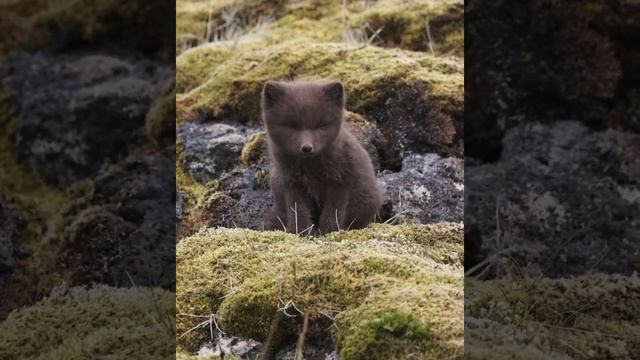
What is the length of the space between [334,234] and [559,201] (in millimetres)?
1387

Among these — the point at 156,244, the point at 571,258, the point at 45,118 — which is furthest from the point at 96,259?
the point at 571,258

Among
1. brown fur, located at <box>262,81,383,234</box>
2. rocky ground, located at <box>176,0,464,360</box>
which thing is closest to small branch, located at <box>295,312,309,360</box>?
rocky ground, located at <box>176,0,464,360</box>

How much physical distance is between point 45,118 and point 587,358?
2.77 meters

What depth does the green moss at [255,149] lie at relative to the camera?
3477mm

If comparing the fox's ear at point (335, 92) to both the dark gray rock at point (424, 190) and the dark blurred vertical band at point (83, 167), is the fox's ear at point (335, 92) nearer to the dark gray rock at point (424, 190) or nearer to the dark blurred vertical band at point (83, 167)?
the dark gray rock at point (424, 190)

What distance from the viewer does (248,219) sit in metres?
3.28

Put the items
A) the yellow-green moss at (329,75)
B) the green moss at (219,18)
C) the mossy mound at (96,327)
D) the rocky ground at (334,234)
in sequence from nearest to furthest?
the rocky ground at (334,234), the mossy mound at (96,327), the yellow-green moss at (329,75), the green moss at (219,18)

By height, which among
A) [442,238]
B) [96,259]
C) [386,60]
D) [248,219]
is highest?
[386,60]

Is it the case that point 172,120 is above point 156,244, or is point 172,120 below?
above

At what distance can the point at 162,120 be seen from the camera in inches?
152

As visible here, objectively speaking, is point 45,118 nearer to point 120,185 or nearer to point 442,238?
point 120,185

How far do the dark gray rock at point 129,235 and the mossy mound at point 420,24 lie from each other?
1.37m

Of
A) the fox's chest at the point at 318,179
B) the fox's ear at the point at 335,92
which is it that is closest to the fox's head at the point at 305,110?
the fox's ear at the point at 335,92

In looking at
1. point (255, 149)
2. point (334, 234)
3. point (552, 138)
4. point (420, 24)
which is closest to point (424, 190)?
point (334, 234)
